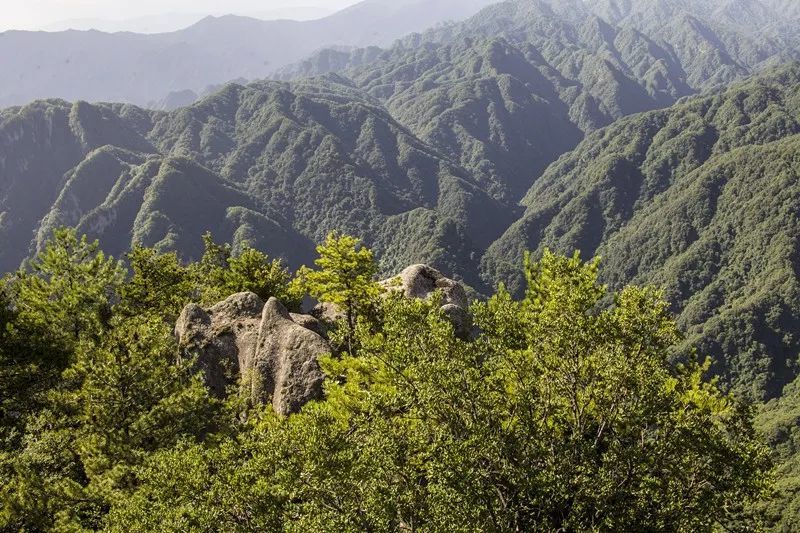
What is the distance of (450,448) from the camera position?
62.6 ft

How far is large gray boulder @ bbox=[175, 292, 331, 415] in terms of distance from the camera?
4097 cm

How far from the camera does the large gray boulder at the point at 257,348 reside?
41.0m

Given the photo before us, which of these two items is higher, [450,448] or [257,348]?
[450,448]

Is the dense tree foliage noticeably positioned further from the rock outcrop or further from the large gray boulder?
the rock outcrop

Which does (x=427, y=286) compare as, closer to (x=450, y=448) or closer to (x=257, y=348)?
(x=257, y=348)

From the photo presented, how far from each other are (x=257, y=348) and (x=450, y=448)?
1160 inches

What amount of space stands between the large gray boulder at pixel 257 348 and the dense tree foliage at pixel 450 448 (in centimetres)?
985

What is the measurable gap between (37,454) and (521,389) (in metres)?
25.8

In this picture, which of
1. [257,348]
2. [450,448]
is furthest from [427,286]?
[450,448]

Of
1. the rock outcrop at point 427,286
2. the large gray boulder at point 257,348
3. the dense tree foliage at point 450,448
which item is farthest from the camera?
the rock outcrop at point 427,286

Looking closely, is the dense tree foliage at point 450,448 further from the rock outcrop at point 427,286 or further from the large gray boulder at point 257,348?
the rock outcrop at point 427,286

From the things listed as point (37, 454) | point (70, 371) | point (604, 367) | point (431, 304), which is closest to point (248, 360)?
point (70, 371)

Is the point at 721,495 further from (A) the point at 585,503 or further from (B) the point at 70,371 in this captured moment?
(B) the point at 70,371

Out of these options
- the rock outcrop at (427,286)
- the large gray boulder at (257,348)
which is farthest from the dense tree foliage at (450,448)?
the rock outcrop at (427,286)
